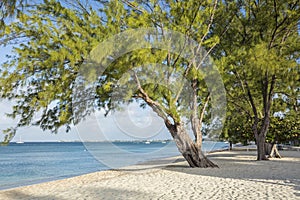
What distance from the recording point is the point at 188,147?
13.0 meters

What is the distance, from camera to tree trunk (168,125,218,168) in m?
12.9

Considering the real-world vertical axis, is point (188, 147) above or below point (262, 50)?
below

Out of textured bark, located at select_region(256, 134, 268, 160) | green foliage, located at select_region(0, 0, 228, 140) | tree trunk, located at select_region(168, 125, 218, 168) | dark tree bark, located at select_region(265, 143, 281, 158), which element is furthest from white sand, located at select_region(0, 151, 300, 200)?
dark tree bark, located at select_region(265, 143, 281, 158)

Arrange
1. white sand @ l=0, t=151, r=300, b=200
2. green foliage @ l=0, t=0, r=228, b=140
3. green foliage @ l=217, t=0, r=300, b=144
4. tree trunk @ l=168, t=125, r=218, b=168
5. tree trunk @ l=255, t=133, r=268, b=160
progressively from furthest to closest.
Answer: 1. tree trunk @ l=255, t=133, r=268, b=160
2. green foliage @ l=217, t=0, r=300, b=144
3. tree trunk @ l=168, t=125, r=218, b=168
4. green foliage @ l=0, t=0, r=228, b=140
5. white sand @ l=0, t=151, r=300, b=200

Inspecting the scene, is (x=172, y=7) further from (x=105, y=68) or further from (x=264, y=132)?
(x=264, y=132)

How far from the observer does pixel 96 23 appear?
34.5 ft

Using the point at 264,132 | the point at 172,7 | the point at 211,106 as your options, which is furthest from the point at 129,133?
the point at 264,132

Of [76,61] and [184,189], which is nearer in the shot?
[184,189]

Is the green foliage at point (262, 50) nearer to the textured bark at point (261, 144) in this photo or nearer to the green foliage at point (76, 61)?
the textured bark at point (261, 144)

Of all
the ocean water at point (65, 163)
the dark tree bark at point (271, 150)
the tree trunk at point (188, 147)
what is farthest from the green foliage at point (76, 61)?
the dark tree bark at point (271, 150)

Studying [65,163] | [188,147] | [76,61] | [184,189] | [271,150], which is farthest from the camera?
[65,163]

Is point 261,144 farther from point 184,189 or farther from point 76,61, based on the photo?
point 76,61

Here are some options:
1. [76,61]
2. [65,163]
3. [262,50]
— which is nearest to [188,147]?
[262,50]

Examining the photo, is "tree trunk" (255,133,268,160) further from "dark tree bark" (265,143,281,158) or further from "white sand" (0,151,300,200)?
"white sand" (0,151,300,200)
